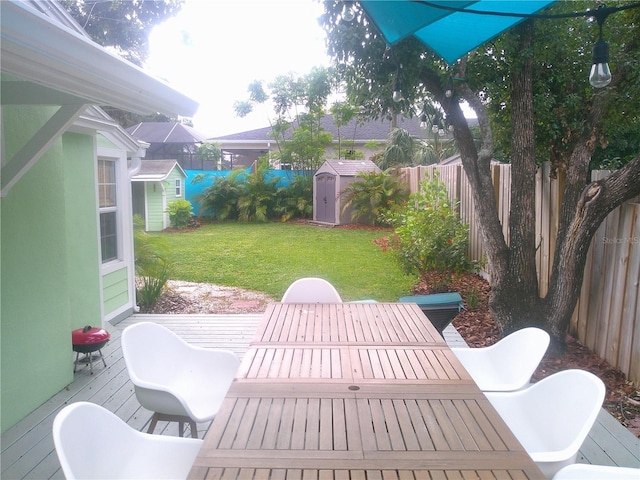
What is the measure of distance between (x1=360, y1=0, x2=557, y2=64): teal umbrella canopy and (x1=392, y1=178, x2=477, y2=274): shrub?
9.11ft

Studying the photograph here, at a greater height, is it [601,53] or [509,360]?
[601,53]

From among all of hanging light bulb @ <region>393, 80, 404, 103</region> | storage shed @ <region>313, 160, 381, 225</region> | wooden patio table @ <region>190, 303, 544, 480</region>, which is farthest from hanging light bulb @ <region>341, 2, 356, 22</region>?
storage shed @ <region>313, 160, 381, 225</region>

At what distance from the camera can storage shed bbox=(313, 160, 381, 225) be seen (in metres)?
15.7

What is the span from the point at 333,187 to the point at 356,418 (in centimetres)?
1420

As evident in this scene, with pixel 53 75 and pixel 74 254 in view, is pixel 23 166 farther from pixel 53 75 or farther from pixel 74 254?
pixel 74 254

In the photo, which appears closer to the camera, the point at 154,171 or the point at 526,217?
the point at 526,217

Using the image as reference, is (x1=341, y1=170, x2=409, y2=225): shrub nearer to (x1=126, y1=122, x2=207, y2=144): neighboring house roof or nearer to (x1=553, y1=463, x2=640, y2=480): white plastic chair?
Answer: (x1=126, y1=122, x2=207, y2=144): neighboring house roof

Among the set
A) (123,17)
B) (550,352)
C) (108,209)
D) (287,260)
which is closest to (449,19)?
(550,352)

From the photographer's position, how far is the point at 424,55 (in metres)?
4.73

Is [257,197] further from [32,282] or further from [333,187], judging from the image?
[32,282]

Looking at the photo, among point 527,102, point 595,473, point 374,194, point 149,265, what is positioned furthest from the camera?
point 374,194

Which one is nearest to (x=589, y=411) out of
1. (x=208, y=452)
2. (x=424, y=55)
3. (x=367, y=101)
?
(x=208, y=452)

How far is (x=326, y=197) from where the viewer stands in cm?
1634

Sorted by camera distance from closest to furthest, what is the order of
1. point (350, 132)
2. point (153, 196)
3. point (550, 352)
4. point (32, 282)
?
point (32, 282) → point (550, 352) → point (153, 196) → point (350, 132)
